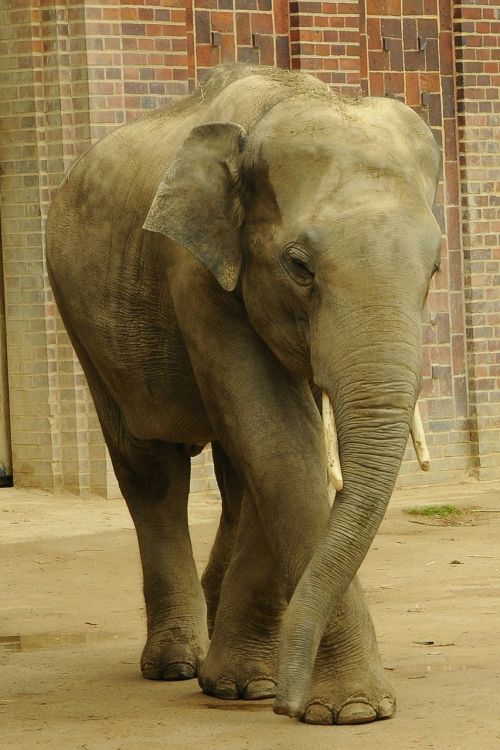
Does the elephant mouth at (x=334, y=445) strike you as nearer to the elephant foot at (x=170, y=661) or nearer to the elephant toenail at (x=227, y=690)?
the elephant toenail at (x=227, y=690)

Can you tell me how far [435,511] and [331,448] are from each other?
6.53m

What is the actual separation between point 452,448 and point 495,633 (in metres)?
5.91

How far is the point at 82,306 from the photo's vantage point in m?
7.07

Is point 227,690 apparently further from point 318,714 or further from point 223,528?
point 223,528

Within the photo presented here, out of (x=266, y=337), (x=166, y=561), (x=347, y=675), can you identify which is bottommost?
(x=347, y=675)

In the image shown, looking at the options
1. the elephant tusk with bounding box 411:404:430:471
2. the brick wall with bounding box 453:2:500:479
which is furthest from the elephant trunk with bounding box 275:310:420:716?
the brick wall with bounding box 453:2:500:479

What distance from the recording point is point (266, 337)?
5.89 meters

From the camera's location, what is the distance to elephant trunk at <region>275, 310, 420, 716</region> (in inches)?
211

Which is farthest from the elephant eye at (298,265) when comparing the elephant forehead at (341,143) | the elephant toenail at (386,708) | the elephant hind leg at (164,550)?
the elephant hind leg at (164,550)

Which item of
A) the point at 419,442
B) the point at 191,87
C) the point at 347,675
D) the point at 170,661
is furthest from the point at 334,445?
the point at 191,87

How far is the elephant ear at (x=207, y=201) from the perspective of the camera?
19.4 feet

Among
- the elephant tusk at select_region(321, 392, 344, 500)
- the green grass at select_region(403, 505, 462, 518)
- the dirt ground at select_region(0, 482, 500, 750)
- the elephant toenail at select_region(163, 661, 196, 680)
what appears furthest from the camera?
the green grass at select_region(403, 505, 462, 518)

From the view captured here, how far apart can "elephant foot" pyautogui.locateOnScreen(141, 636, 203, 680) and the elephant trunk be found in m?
1.58

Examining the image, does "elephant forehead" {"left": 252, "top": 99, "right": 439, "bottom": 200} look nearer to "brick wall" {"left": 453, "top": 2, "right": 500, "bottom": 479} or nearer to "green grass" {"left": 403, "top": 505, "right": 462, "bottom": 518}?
"green grass" {"left": 403, "top": 505, "right": 462, "bottom": 518}
